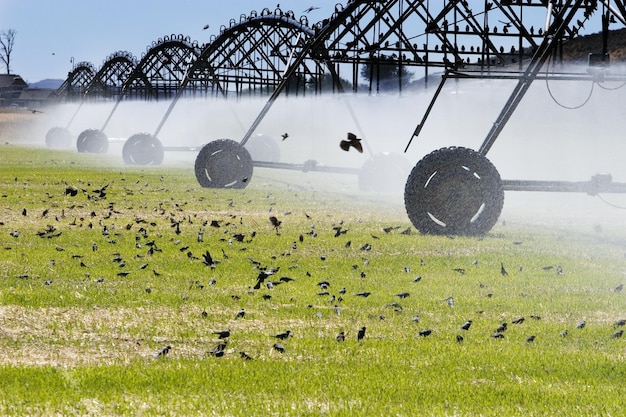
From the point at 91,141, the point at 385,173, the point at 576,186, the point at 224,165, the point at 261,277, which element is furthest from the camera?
the point at 91,141

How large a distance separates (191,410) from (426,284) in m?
5.28

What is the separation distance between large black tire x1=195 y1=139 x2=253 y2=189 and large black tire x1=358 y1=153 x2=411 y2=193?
10.7ft

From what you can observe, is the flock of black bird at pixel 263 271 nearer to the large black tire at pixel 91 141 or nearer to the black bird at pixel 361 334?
the black bird at pixel 361 334

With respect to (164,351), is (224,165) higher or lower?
lower

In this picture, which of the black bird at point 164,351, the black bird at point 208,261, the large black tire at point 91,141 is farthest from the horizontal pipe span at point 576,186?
the large black tire at point 91,141

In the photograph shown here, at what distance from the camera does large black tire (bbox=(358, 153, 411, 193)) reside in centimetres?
2886

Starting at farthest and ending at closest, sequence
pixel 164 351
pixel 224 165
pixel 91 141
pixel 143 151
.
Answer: pixel 91 141, pixel 143 151, pixel 224 165, pixel 164 351

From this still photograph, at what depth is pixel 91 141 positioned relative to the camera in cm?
6812

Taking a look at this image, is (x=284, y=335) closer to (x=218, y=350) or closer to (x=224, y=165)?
(x=218, y=350)

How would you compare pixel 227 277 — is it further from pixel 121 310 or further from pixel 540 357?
pixel 540 357

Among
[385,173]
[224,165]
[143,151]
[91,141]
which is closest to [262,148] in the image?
[143,151]

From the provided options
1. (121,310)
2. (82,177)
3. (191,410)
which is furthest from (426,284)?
(82,177)

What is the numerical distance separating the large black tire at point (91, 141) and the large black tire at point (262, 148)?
2228 cm

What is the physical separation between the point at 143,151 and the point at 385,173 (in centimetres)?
2087
